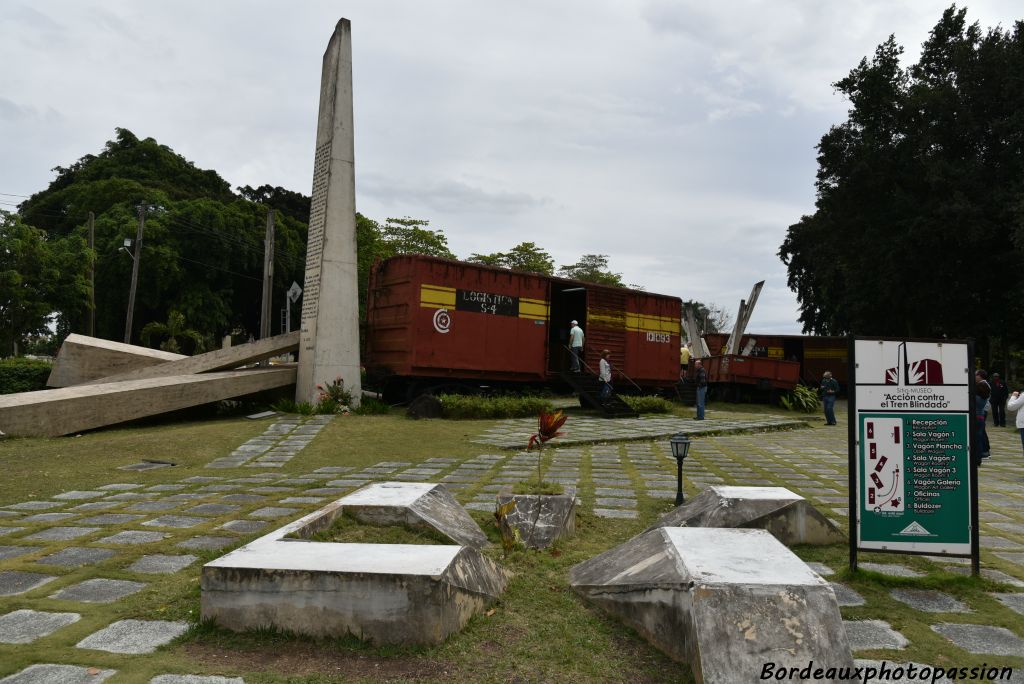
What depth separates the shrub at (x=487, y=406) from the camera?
505 inches

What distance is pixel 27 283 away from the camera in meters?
18.2

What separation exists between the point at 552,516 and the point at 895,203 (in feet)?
71.7

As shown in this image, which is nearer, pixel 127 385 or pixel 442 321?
pixel 127 385

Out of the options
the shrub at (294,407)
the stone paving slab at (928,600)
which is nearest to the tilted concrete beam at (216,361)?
the shrub at (294,407)

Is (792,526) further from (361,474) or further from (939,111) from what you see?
(939,111)

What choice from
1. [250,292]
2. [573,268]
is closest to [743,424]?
[250,292]

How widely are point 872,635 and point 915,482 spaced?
1277 mm

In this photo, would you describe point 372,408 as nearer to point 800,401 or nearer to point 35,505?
point 35,505

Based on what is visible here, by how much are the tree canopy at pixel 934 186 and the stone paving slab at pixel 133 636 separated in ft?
68.6

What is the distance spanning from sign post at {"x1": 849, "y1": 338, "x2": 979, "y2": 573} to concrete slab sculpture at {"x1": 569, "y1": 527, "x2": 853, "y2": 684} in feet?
3.32

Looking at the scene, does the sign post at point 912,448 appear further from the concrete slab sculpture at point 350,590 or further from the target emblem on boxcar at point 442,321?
the target emblem on boxcar at point 442,321

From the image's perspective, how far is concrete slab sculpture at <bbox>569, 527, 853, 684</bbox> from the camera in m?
2.32

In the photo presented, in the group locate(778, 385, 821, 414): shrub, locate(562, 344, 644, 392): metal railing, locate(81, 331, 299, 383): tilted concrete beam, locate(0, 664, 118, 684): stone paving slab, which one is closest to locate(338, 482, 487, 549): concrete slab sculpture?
locate(0, 664, 118, 684): stone paving slab

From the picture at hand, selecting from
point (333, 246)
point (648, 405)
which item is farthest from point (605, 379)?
point (333, 246)
